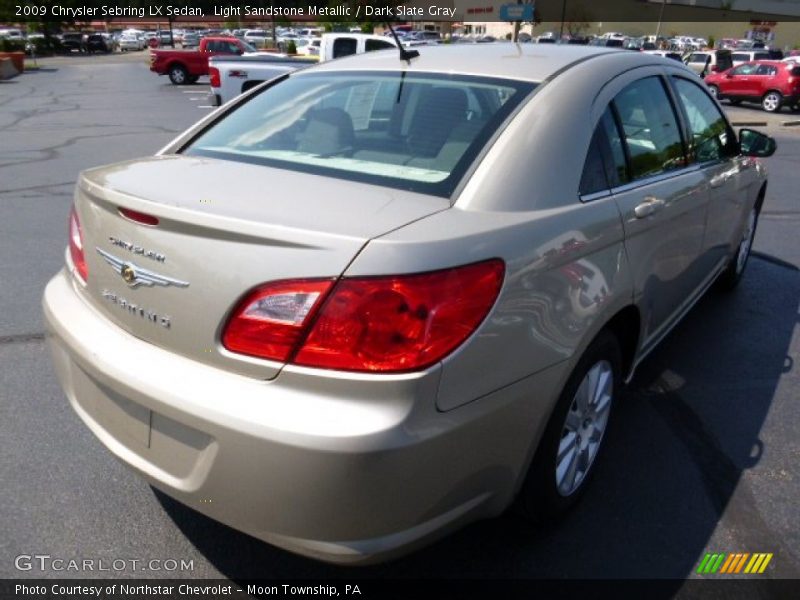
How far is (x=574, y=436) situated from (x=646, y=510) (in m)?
0.48

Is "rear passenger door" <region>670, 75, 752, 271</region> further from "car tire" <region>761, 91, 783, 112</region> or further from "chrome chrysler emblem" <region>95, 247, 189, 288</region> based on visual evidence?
"car tire" <region>761, 91, 783, 112</region>

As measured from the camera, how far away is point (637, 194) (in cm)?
265

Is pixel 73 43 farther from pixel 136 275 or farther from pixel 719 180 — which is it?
pixel 136 275

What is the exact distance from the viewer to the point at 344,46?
1540 cm

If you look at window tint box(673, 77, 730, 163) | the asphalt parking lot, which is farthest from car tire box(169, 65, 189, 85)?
window tint box(673, 77, 730, 163)

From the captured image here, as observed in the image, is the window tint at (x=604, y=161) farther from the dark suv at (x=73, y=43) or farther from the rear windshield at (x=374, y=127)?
the dark suv at (x=73, y=43)

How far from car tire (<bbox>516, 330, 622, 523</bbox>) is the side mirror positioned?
237cm

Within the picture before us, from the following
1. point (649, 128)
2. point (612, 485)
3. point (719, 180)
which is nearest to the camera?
point (612, 485)

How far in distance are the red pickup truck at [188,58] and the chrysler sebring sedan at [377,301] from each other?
86.1 ft

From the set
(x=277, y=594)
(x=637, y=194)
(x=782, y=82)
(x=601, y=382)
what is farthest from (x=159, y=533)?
(x=782, y=82)

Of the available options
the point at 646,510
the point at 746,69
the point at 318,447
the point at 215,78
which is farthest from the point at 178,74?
the point at 318,447

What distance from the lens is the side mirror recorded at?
14.0ft

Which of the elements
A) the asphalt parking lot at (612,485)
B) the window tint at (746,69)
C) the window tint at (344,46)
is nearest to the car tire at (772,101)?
the window tint at (746,69)

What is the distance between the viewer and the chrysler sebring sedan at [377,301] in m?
1.69
